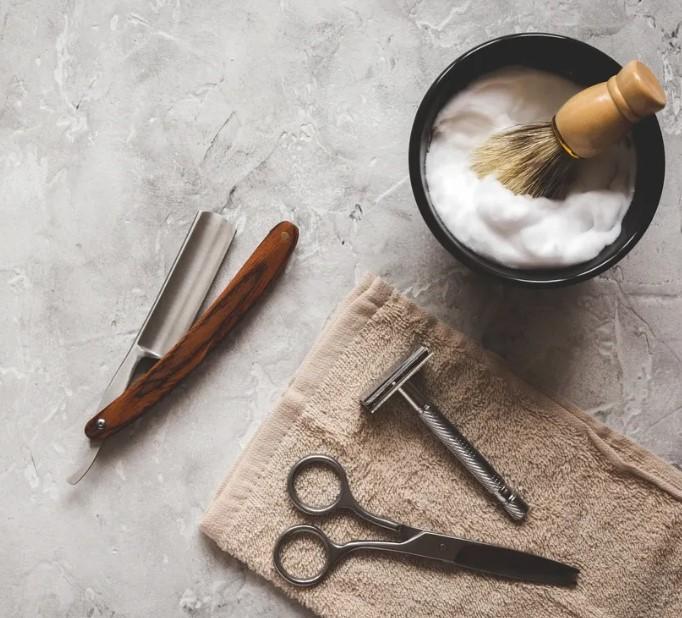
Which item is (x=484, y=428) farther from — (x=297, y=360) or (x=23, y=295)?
(x=23, y=295)

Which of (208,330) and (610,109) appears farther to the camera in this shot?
(208,330)

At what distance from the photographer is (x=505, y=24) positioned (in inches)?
27.0

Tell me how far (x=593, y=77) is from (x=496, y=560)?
1.33ft

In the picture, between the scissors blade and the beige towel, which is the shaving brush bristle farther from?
the scissors blade

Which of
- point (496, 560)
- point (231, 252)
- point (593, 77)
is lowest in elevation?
point (496, 560)

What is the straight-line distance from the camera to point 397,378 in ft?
2.12

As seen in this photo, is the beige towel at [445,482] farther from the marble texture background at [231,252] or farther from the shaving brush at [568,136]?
the shaving brush at [568,136]

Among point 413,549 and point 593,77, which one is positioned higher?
point 593,77

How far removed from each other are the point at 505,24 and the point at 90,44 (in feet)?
1.24

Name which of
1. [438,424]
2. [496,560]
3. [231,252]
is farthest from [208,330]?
[496,560]

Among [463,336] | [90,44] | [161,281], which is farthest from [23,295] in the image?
[463,336]

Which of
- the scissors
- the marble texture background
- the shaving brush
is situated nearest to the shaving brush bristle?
the shaving brush

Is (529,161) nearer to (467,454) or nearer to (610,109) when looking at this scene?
(610,109)

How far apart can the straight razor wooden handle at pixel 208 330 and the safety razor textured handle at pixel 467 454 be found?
0.52ft
